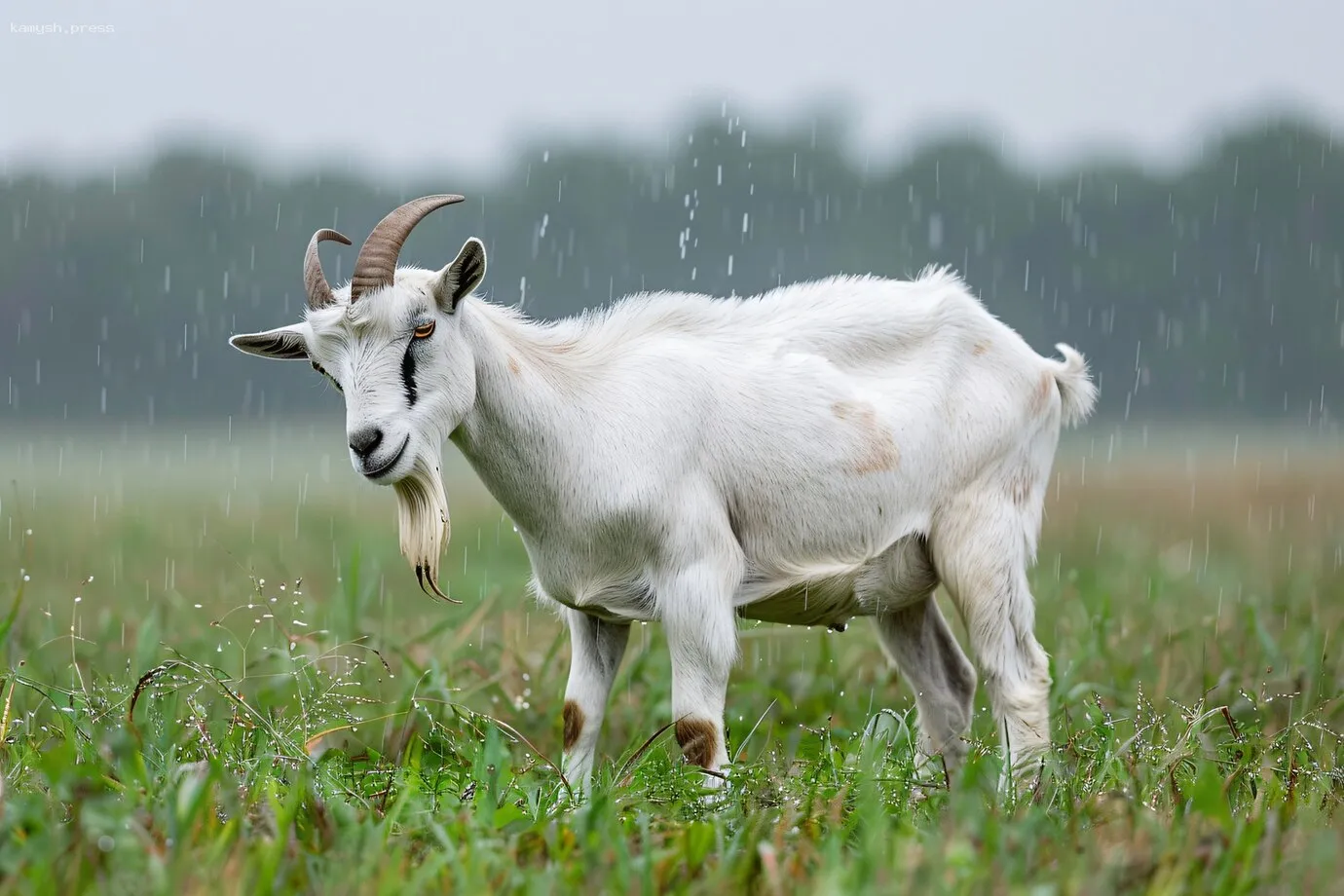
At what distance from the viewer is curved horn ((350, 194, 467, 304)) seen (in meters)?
3.83

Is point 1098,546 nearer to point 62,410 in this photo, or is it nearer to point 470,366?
point 470,366

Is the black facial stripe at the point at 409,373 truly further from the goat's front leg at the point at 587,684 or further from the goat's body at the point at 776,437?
the goat's front leg at the point at 587,684

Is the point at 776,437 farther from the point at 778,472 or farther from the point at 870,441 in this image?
the point at 870,441

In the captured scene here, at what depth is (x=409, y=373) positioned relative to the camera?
12.8 ft

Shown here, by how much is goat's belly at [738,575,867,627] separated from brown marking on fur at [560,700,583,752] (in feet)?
2.18

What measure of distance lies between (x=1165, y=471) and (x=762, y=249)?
10443 millimetres

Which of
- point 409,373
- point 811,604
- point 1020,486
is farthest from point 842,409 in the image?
point 409,373

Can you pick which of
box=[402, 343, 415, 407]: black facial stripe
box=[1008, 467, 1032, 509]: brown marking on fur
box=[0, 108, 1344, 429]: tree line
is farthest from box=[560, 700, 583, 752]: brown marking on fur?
box=[0, 108, 1344, 429]: tree line

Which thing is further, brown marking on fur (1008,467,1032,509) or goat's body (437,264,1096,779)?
brown marking on fur (1008,467,1032,509)

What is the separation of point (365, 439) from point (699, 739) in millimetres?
1432

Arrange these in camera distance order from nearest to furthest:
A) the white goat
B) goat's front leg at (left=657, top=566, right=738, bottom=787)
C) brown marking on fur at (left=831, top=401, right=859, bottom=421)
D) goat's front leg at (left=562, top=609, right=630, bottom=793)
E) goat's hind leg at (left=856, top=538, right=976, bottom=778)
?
the white goat < goat's front leg at (left=657, top=566, right=738, bottom=787) < goat's front leg at (left=562, top=609, right=630, bottom=793) < brown marking on fur at (left=831, top=401, right=859, bottom=421) < goat's hind leg at (left=856, top=538, right=976, bottom=778)

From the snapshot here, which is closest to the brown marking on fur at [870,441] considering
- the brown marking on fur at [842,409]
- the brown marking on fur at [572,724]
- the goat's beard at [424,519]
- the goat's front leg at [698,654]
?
the brown marking on fur at [842,409]

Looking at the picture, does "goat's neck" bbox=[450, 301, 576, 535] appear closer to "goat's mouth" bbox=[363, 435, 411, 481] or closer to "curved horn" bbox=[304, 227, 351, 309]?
"goat's mouth" bbox=[363, 435, 411, 481]

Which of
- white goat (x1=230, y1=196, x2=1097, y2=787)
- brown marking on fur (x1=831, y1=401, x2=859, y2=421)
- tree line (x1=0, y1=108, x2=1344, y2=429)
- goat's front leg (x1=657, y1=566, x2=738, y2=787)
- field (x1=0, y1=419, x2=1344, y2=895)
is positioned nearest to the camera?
field (x1=0, y1=419, x2=1344, y2=895)
